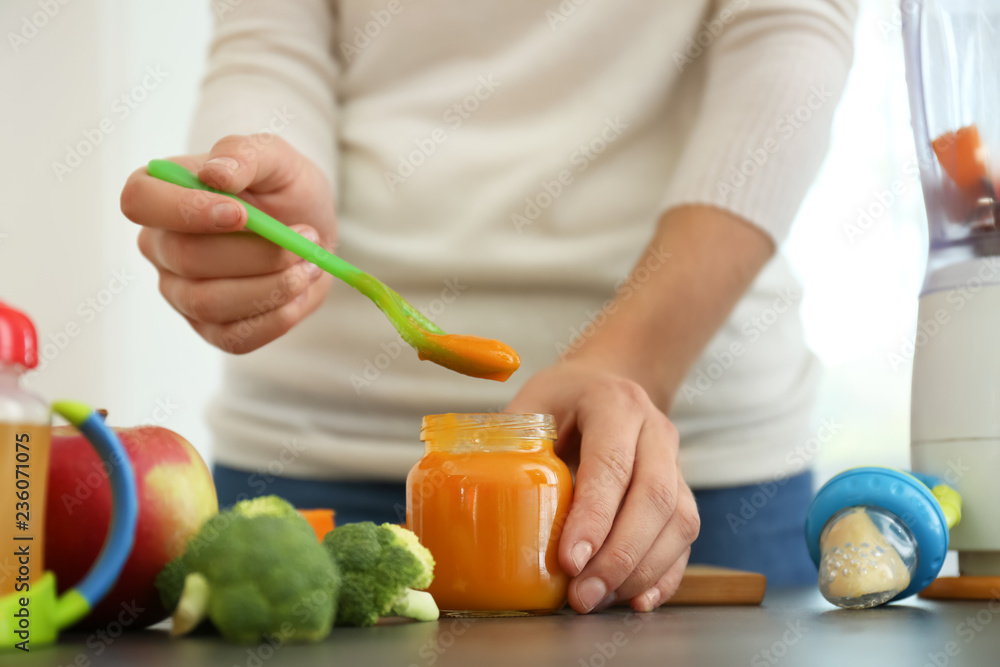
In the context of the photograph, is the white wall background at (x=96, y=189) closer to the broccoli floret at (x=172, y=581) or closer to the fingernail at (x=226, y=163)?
the fingernail at (x=226, y=163)

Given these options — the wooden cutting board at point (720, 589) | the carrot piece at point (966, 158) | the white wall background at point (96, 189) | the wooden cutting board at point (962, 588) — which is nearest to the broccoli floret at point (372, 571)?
the wooden cutting board at point (720, 589)

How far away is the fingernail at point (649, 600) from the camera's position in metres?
0.69

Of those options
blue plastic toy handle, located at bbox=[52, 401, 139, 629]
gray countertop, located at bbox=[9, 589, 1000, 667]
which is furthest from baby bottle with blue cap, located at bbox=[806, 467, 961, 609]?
blue plastic toy handle, located at bbox=[52, 401, 139, 629]

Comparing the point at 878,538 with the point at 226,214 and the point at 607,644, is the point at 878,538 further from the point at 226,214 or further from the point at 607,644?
the point at 226,214

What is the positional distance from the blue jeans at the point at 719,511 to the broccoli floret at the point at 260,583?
2.04 feet

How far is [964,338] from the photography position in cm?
81

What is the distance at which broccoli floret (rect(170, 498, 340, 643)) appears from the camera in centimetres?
48

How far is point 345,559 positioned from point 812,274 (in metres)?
2.30

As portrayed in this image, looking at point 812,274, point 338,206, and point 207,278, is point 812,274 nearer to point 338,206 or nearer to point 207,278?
point 338,206

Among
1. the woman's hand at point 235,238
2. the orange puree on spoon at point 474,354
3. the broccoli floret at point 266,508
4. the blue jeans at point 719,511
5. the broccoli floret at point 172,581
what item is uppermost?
the woman's hand at point 235,238

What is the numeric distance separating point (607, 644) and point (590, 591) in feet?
0.48

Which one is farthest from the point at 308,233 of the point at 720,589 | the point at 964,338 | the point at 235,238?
the point at 964,338

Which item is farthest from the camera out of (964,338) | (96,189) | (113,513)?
(96,189)

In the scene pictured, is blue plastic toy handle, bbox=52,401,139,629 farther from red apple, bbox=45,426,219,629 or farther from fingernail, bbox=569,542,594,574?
fingernail, bbox=569,542,594,574
